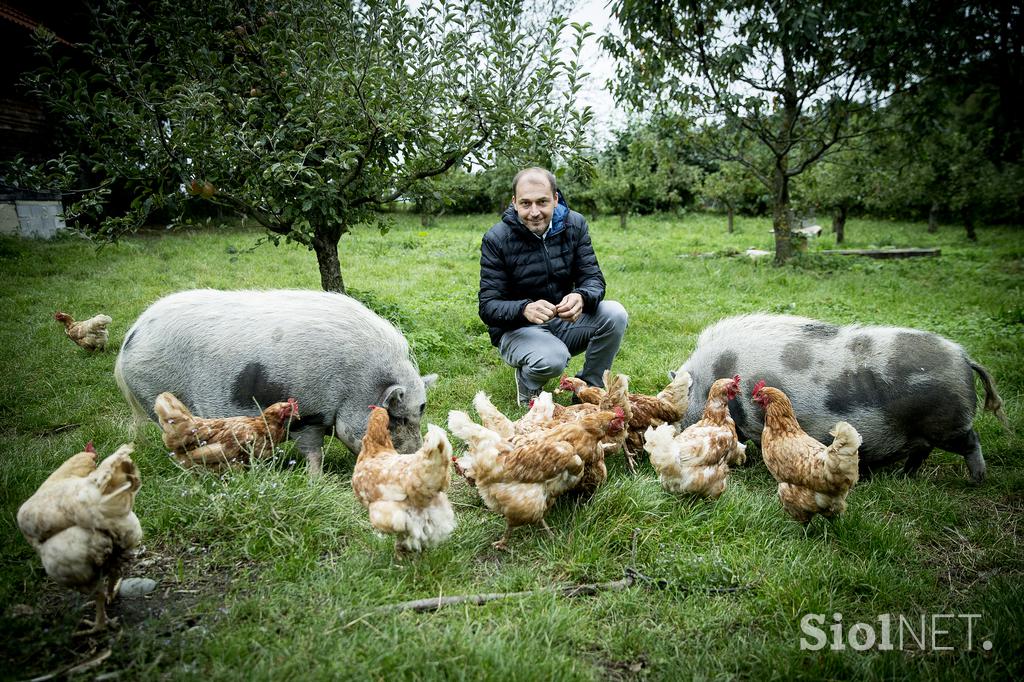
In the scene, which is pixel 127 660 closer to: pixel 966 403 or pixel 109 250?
pixel 966 403

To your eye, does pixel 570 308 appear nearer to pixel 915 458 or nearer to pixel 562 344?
pixel 562 344

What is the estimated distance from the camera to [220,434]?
3.40 m

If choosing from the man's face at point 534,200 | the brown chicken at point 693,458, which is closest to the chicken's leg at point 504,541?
the brown chicken at point 693,458

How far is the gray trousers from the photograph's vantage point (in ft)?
15.5

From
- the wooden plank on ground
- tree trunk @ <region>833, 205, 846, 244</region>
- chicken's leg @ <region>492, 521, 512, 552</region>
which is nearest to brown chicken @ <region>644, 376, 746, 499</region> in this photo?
chicken's leg @ <region>492, 521, 512, 552</region>

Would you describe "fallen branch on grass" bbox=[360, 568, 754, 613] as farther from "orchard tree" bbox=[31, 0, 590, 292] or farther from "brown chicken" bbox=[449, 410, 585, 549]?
"orchard tree" bbox=[31, 0, 590, 292]

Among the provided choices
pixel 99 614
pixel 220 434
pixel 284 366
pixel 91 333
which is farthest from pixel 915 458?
pixel 91 333

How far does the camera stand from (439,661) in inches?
86.1

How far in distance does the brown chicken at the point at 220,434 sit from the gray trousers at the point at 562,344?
1.93 meters

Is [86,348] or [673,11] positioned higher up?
[673,11]

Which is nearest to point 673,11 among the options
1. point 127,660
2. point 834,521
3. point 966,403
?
point 966,403

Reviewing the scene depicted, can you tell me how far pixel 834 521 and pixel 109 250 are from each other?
12.2 meters

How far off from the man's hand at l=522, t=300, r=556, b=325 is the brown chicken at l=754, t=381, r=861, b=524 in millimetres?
1652

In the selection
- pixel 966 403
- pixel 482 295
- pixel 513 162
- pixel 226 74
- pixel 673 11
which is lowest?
pixel 966 403
